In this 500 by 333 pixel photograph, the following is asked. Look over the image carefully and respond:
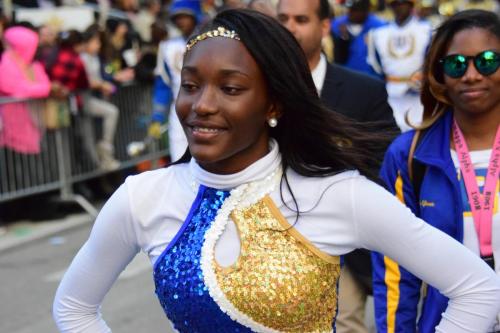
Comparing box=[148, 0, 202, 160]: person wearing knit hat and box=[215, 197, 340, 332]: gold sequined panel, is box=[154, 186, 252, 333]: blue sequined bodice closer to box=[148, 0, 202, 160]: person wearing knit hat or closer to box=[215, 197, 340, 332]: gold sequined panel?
box=[215, 197, 340, 332]: gold sequined panel

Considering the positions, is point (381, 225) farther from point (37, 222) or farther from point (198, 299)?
point (37, 222)

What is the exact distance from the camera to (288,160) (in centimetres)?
260

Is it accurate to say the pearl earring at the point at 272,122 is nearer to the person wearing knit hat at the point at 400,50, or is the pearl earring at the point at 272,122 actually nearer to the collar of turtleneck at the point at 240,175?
the collar of turtleneck at the point at 240,175

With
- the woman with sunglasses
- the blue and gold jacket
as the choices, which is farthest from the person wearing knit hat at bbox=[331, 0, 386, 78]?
the blue and gold jacket

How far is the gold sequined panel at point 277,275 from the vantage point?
7.84 ft

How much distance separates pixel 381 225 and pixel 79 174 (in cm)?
815

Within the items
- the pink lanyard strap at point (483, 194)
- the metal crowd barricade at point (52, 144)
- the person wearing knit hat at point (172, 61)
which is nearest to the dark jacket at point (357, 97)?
the pink lanyard strap at point (483, 194)

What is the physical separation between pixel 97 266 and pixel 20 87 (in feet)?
23.1

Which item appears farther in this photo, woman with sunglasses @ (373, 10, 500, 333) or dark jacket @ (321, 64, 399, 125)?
dark jacket @ (321, 64, 399, 125)

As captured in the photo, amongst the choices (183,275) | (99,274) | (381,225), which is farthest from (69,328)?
(381,225)

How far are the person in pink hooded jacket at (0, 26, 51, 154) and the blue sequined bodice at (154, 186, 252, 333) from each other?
22.9 feet

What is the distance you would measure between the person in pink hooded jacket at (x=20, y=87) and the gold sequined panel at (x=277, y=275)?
708 centimetres

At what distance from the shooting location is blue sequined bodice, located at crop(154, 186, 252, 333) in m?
2.42

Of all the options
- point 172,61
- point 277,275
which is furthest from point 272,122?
point 172,61
